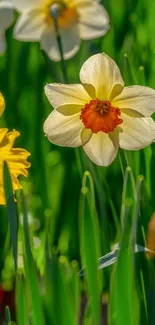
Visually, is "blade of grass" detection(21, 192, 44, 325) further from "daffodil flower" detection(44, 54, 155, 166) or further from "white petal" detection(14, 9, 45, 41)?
"white petal" detection(14, 9, 45, 41)

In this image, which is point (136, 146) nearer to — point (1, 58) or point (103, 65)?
point (103, 65)

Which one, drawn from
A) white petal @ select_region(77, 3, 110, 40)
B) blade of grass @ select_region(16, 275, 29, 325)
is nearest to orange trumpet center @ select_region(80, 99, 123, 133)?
white petal @ select_region(77, 3, 110, 40)

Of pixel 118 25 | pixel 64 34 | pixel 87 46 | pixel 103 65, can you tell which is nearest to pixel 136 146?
pixel 103 65

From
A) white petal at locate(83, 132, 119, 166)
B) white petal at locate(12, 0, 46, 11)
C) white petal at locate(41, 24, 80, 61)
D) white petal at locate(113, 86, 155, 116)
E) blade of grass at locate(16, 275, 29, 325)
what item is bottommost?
blade of grass at locate(16, 275, 29, 325)

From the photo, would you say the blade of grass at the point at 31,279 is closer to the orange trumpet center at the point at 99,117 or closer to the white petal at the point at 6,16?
the orange trumpet center at the point at 99,117

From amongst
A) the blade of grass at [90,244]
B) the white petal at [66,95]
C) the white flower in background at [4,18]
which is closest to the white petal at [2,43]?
the white flower in background at [4,18]

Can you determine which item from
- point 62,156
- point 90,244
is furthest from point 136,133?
point 62,156
